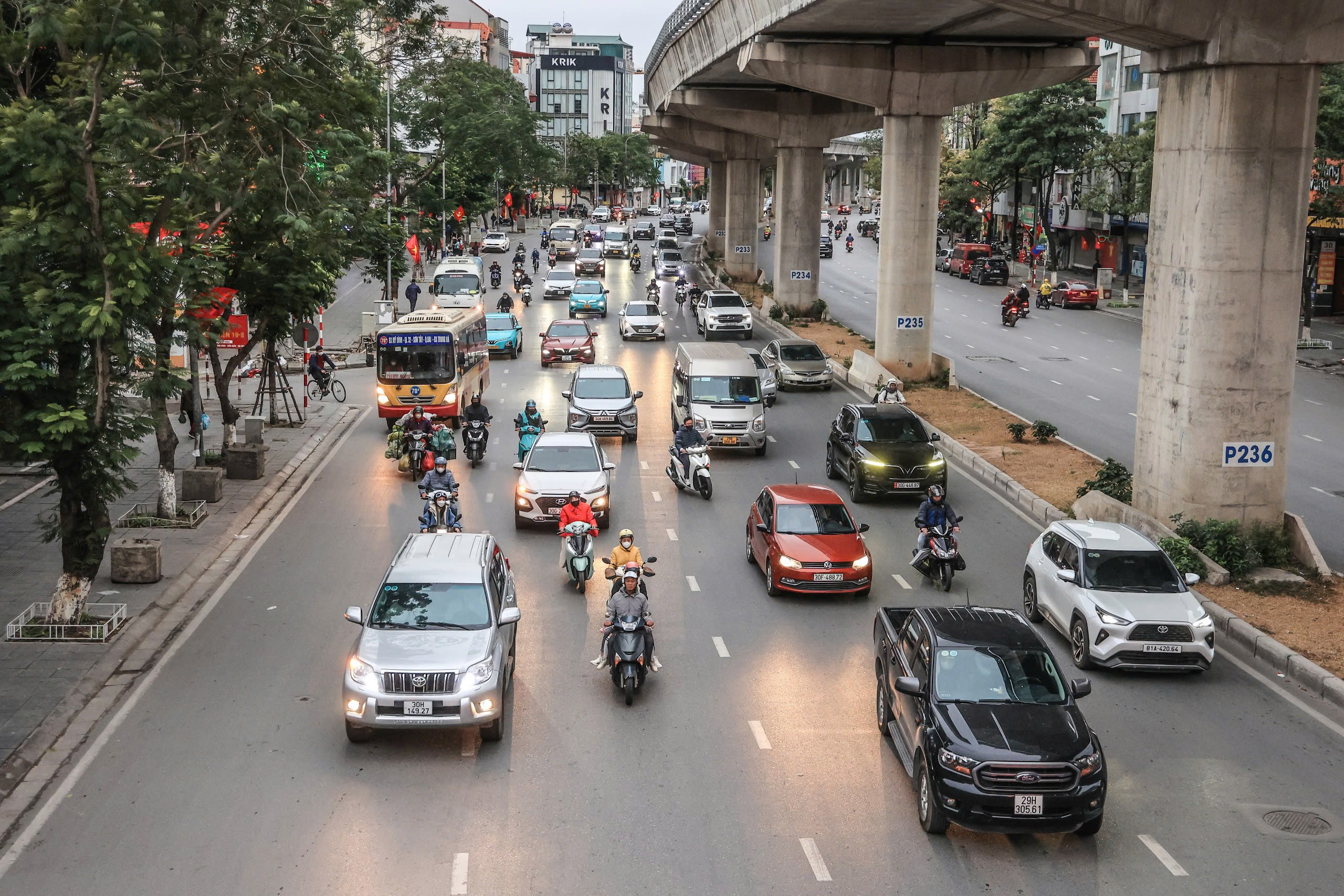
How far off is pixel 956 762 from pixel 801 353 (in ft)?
101

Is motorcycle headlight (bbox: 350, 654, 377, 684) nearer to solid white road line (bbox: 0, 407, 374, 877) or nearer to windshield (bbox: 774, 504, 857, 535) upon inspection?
solid white road line (bbox: 0, 407, 374, 877)

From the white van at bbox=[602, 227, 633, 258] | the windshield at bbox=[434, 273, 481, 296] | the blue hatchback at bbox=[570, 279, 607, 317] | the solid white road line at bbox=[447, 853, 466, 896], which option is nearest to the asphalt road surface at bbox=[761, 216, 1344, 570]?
the blue hatchback at bbox=[570, 279, 607, 317]

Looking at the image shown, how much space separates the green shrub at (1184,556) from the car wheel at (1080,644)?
3.65 meters

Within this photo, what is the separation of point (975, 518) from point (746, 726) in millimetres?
11518

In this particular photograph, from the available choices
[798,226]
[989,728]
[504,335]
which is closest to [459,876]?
[989,728]

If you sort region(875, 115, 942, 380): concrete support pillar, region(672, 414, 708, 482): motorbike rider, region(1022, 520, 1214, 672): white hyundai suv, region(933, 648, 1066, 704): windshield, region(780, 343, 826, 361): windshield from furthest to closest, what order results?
region(780, 343, 826, 361): windshield, region(875, 115, 942, 380): concrete support pillar, region(672, 414, 708, 482): motorbike rider, region(1022, 520, 1214, 672): white hyundai suv, region(933, 648, 1066, 704): windshield

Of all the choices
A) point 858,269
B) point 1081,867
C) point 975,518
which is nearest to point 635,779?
point 1081,867

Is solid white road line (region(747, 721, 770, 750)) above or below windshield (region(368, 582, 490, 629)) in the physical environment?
below

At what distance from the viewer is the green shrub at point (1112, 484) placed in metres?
23.9

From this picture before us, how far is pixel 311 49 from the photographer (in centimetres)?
1859

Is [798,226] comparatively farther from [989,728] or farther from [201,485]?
[989,728]

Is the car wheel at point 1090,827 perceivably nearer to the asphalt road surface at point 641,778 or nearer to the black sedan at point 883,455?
the asphalt road surface at point 641,778

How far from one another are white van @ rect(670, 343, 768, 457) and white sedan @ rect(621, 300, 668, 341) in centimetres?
2102

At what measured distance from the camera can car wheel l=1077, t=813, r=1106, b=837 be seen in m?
11.6
